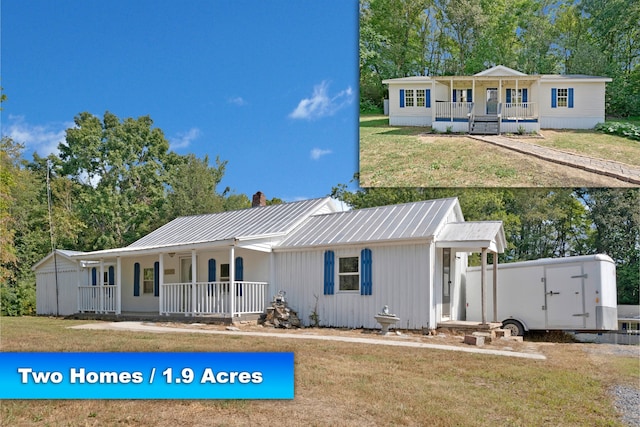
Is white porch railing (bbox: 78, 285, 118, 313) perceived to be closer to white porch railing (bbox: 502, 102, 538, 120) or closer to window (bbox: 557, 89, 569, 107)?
white porch railing (bbox: 502, 102, 538, 120)

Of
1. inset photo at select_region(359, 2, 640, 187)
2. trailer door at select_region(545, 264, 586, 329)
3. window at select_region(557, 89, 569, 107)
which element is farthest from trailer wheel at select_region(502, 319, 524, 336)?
window at select_region(557, 89, 569, 107)

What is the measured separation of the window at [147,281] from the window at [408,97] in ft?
44.1

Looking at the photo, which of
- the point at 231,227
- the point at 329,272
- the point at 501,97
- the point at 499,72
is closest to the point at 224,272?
the point at 231,227

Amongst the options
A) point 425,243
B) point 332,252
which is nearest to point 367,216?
point 332,252

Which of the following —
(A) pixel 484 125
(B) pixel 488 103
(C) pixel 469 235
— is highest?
(B) pixel 488 103

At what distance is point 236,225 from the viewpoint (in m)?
21.7

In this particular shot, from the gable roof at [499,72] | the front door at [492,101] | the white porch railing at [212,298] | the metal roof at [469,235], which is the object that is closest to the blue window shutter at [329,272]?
the white porch railing at [212,298]

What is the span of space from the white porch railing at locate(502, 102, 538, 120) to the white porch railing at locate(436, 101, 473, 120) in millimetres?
797

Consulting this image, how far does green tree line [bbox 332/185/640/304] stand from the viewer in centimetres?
2872

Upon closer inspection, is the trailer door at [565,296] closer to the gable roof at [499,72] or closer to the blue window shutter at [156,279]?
the gable roof at [499,72]

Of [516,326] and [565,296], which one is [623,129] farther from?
[516,326]

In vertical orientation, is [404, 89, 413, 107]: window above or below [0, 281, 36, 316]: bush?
above


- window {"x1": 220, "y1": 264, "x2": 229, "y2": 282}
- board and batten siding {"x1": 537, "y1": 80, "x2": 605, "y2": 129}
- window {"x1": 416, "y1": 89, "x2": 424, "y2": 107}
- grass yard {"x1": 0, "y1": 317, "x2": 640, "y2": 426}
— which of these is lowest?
grass yard {"x1": 0, "y1": 317, "x2": 640, "y2": 426}

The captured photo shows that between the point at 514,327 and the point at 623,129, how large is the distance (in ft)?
27.3
